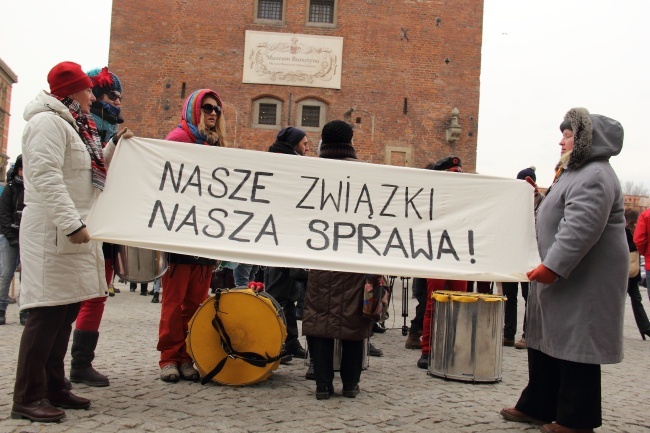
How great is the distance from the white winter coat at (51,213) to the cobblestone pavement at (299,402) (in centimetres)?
78

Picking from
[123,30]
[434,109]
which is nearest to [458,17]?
[434,109]

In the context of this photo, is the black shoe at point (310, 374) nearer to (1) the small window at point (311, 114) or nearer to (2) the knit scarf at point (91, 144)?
(2) the knit scarf at point (91, 144)

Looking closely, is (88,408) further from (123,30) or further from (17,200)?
(123,30)

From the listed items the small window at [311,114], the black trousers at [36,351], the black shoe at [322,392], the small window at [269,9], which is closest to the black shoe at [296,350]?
the black shoe at [322,392]

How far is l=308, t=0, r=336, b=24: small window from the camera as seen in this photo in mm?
23125

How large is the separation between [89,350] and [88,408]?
0.75 meters

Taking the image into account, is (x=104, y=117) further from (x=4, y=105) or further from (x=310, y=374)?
(x=4, y=105)

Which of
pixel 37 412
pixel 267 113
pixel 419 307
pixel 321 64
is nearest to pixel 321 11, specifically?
pixel 321 64

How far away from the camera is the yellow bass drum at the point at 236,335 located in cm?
482

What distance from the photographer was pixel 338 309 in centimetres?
456

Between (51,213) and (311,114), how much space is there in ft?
65.0

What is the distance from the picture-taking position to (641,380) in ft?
19.6

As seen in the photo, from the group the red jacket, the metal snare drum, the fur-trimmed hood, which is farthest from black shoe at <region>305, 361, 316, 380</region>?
the red jacket

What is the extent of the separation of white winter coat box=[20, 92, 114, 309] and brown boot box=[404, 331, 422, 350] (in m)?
4.04
